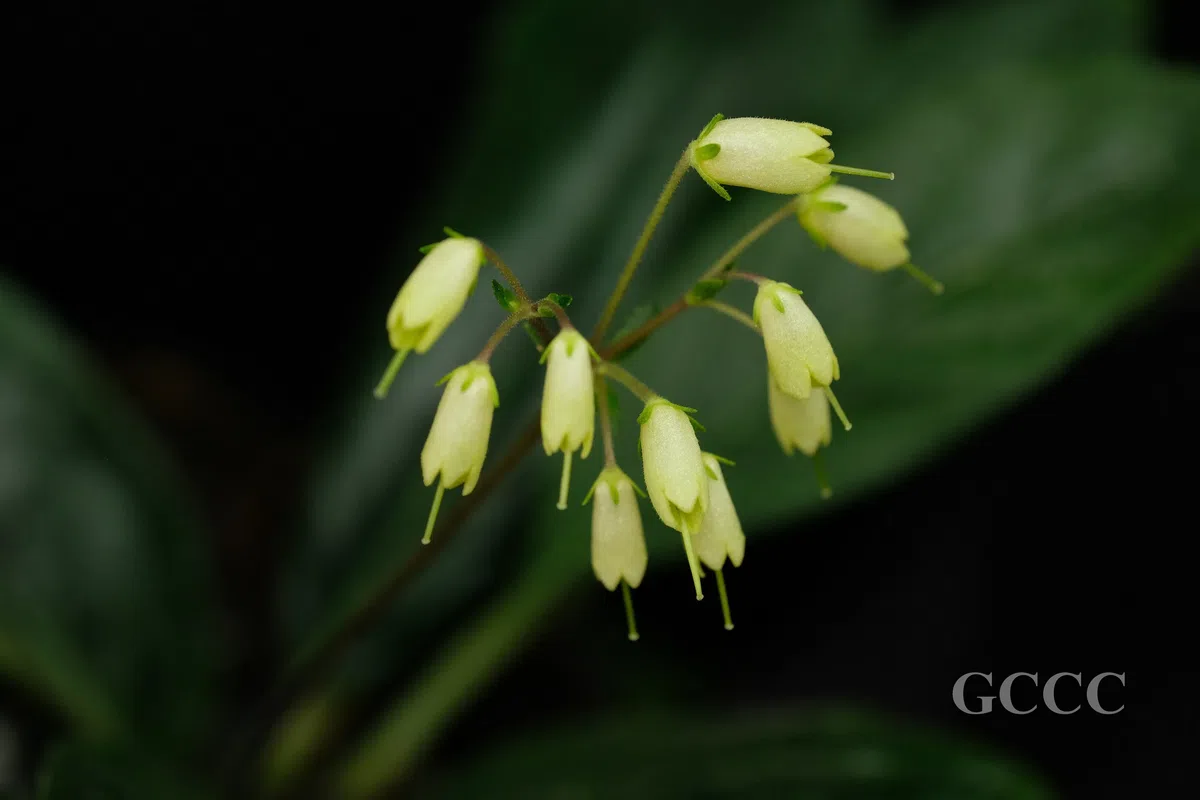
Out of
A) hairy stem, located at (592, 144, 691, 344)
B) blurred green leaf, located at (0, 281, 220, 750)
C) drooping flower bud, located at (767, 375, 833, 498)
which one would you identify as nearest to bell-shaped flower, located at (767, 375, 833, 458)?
drooping flower bud, located at (767, 375, 833, 498)

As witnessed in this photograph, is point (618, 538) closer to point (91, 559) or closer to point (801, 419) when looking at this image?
point (801, 419)

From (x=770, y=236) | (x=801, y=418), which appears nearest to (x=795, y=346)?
(x=801, y=418)

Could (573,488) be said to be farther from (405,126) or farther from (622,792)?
(405,126)

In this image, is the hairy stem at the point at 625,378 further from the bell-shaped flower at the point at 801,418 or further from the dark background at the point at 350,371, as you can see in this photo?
the dark background at the point at 350,371

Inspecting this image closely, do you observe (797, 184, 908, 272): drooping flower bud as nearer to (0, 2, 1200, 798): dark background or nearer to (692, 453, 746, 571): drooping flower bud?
(692, 453, 746, 571): drooping flower bud

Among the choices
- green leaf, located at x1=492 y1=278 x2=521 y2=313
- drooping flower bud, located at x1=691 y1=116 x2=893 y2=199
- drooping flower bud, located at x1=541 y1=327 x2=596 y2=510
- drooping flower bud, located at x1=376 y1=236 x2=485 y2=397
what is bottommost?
drooping flower bud, located at x1=541 y1=327 x2=596 y2=510

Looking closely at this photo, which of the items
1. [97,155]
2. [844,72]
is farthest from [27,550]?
[844,72]

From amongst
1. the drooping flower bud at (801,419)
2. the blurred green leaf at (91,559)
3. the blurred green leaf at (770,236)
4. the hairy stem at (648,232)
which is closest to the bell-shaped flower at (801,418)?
the drooping flower bud at (801,419)
